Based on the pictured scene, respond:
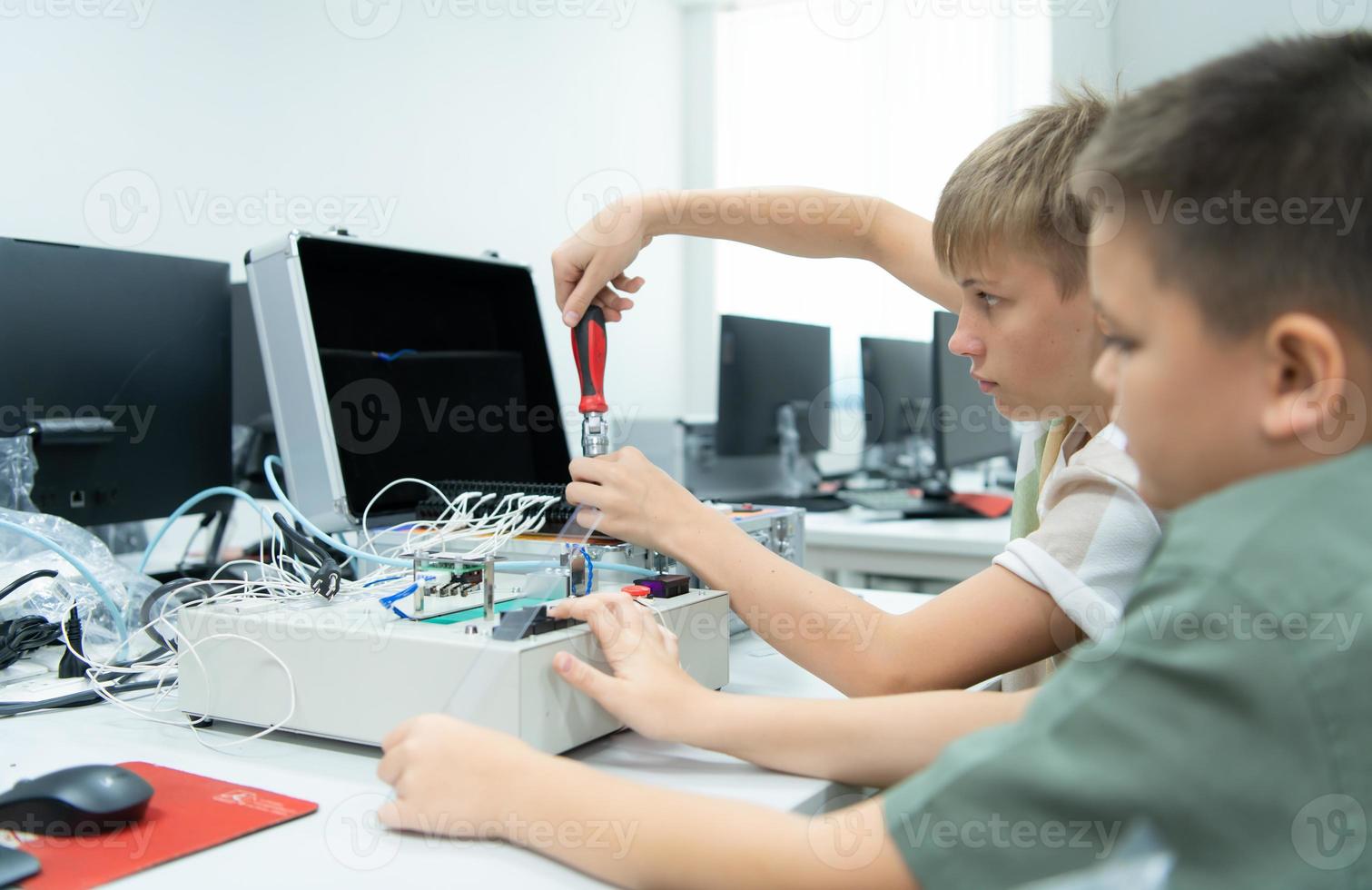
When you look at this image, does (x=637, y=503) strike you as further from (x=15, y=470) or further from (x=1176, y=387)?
(x=15, y=470)

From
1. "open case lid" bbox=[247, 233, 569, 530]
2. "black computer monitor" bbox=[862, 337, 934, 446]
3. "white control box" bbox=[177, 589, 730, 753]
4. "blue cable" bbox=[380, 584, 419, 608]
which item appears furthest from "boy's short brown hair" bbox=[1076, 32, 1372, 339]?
"black computer monitor" bbox=[862, 337, 934, 446]

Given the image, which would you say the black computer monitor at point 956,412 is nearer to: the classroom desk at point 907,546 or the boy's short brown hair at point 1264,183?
the classroom desk at point 907,546

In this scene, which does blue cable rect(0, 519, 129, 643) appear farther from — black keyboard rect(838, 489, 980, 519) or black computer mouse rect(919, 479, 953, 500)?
black computer mouse rect(919, 479, 953, 500)

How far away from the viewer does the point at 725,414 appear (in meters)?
2.37

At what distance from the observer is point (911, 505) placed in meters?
2.40

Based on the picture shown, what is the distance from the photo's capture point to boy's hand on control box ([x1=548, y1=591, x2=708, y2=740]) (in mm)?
678

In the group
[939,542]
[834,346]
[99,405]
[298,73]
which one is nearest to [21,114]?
[298,73]

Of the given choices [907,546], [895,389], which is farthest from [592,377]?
[895,389]

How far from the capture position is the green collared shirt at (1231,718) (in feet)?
1.25

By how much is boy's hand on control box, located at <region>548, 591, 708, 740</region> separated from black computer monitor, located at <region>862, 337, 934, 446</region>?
2.13 m

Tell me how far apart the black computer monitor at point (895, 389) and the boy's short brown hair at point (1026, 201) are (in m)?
1.85

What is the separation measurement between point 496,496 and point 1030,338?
1.73 ft

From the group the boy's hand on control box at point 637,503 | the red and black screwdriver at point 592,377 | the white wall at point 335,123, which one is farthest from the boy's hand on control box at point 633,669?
the white wall at point 335,123

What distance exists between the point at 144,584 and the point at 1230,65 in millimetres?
1110
